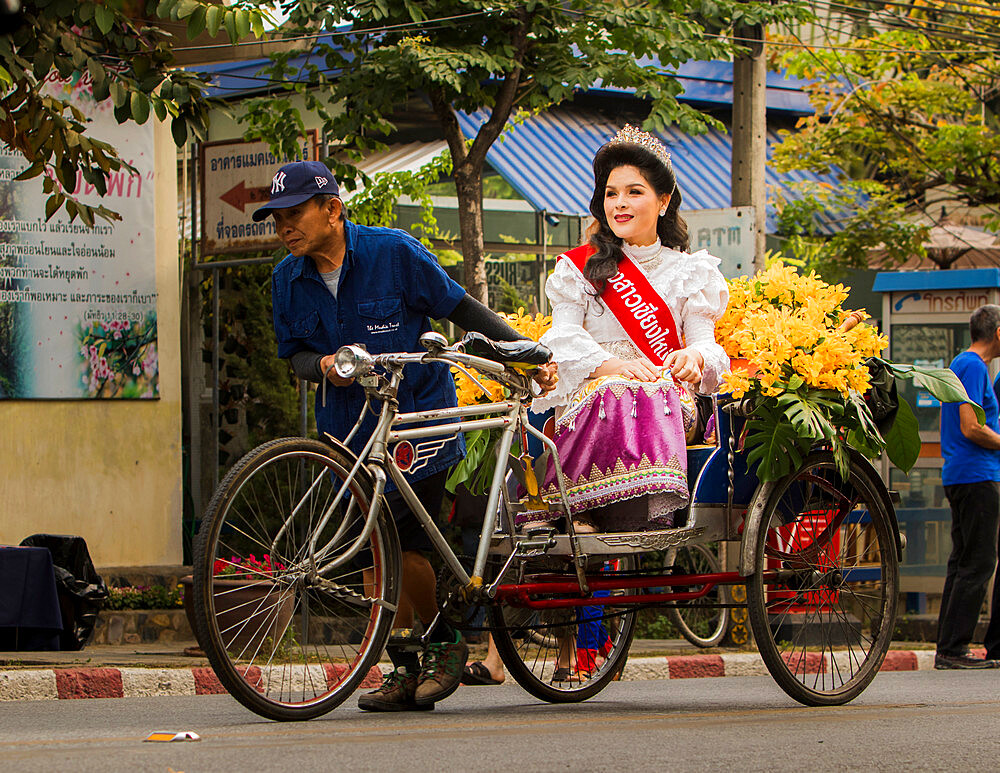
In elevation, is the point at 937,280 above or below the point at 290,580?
above

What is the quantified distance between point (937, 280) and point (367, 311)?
8013 mm

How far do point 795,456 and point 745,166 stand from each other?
18.6 ft

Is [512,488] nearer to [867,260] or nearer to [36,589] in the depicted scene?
[36,589]

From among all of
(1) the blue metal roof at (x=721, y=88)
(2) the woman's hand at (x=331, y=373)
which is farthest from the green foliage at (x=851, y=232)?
(2) the woman's hand at (x=331, y=373)

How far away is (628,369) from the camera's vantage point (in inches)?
204

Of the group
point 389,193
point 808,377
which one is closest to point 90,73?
point 808,377

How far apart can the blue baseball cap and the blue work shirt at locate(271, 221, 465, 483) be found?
0.70 feet

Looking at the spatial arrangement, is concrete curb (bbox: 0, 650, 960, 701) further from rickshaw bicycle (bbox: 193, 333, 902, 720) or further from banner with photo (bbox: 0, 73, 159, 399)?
banner with photo (bbox: 0, 73, 159, 399)

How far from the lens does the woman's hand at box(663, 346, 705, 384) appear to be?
5.14 metres

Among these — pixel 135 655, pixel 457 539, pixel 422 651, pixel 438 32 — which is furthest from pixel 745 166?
pixel 422 651

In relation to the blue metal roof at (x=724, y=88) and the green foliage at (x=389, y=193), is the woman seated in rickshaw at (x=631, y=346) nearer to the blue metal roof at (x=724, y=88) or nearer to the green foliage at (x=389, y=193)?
the green foliage at (x=389, y=193)

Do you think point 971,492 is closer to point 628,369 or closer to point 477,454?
point 628,369

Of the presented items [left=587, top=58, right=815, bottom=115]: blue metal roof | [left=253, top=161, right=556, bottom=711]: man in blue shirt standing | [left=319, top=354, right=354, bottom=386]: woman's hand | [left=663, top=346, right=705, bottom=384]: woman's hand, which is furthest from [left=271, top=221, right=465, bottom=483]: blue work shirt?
[left=587, top=58, right=815, bottom=115]: blue metal roof

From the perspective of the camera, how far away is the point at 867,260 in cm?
1767
